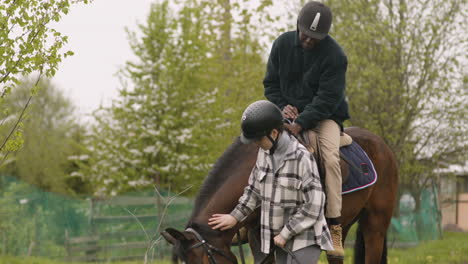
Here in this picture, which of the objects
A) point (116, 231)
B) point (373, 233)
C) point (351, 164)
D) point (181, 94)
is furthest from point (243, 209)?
point (181, 94)

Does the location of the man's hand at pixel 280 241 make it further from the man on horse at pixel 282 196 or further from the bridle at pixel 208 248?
the bridle at pixel 208 248

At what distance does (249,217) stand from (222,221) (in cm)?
37

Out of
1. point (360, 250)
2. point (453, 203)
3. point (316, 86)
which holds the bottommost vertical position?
point (453, 203)

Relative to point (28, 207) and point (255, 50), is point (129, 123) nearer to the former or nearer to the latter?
point (255, 50)

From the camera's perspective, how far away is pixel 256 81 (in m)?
17.9

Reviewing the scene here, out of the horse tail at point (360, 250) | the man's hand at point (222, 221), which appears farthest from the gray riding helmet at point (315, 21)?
the horse tail at point (360, 250)

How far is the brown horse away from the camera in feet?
12.2

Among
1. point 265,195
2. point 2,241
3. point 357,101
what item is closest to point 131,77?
point 357,101

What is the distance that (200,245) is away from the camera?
12.2ft

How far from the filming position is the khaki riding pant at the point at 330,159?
4668mm

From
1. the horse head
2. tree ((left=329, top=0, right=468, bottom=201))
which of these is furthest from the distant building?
the horse head

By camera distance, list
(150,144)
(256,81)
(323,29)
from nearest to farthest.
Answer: (323,29)
(256,81)
(150,144)

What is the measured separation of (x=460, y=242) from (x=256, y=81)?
786 centimetres

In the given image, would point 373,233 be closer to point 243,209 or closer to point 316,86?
point 316,86
